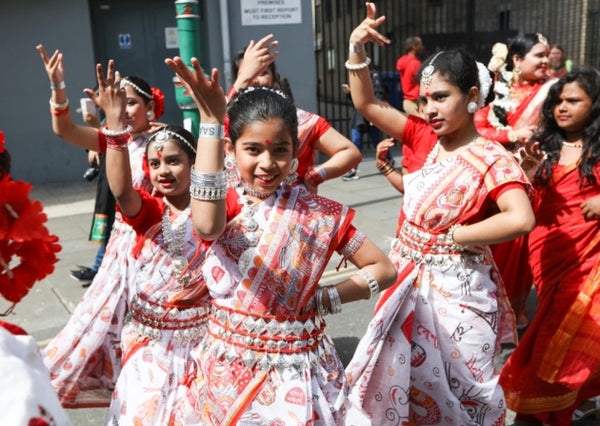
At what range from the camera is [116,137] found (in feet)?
7.79

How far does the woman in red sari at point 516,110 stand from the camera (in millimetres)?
3955

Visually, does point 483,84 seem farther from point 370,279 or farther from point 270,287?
point 270,287

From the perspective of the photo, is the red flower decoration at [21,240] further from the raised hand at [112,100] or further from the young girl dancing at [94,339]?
the young girl dancing at [94,339]

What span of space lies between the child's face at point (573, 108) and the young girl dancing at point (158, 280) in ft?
6.64

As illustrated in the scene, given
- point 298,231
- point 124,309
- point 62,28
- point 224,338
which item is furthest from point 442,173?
point 62,28

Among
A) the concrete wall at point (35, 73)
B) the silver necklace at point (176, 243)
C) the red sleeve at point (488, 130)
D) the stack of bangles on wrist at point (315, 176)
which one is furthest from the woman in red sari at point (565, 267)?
the concrete wall at point (35, 73)

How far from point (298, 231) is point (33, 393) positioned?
1.14 meters

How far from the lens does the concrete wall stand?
31.4ft

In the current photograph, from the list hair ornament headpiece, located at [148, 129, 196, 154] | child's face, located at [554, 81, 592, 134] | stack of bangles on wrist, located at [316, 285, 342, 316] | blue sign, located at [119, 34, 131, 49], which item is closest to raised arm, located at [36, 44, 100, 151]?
hair ornament headpiece, located at [148, 129, 196, 154]

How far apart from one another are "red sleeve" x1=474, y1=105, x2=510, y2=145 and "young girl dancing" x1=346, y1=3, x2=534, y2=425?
1593mm

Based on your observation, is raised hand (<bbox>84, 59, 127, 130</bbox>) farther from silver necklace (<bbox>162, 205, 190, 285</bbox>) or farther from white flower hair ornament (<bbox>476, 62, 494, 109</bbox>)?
white flower hair ornament (<bbox>476, 62, 494, 109</bbox>)

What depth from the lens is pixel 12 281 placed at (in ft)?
4.69

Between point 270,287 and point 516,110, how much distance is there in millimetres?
3248

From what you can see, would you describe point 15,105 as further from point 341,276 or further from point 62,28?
point 341,276
